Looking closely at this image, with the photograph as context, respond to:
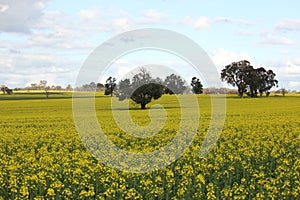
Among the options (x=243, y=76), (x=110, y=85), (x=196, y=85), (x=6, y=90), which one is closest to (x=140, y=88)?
(x=110, y=85)

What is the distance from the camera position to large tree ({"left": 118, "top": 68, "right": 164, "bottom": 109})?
5681cm

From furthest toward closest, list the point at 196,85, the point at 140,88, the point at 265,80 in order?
the point at 265,80, the point at 196,85, the point at 140,88

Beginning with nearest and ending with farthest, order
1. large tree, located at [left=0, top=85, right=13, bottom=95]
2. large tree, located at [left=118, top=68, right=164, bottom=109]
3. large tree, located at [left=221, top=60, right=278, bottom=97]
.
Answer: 1. large tree, located at [left=118, top=68, right=164, bottom=109]
2. large tree, located at [left=221, top=60, right=278, bottom=97]
3. large tree, located at [left=0, top=85, right=13, bottom=95]

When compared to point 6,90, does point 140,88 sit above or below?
below

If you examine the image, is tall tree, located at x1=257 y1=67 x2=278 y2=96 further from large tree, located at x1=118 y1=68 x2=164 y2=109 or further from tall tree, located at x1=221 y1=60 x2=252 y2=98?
large tree, located at x1=118 y1=68 x2=164 y2=109

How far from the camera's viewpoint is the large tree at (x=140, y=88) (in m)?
56.8

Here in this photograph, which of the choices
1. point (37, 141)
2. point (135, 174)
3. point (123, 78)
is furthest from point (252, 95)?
point (135, 174)

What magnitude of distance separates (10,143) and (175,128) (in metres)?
10.9

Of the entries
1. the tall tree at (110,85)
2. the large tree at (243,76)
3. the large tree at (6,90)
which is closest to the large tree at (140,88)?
the tall tree at (110,85)

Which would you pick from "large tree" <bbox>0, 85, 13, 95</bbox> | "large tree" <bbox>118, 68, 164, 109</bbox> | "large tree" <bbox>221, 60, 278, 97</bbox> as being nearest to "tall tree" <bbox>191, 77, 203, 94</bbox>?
"large tree" <bbox>221, 60, 278, 97</bbox>

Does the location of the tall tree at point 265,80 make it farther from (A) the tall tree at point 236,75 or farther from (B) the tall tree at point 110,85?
(B) the tall tree at point 110,85

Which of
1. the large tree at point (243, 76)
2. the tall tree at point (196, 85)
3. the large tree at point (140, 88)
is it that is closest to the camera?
the large tree at point (140, 88)

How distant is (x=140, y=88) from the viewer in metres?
57.6

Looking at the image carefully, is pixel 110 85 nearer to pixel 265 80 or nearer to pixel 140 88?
pixel 140 88
